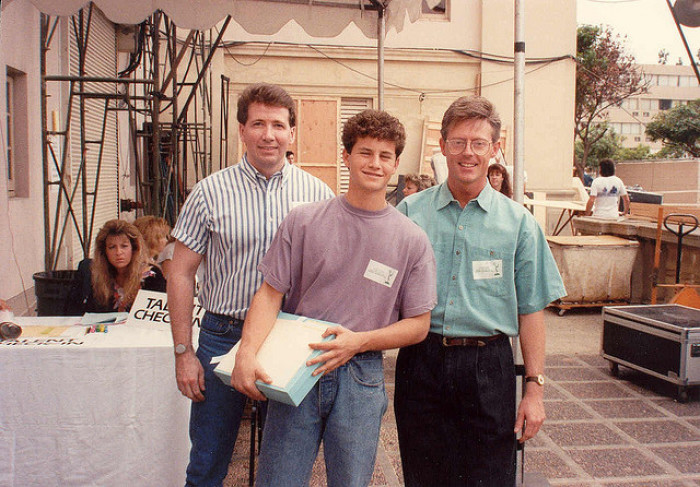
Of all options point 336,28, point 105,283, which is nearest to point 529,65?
point 336,28

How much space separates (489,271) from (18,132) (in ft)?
18.9

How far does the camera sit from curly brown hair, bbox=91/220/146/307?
4.05 meters

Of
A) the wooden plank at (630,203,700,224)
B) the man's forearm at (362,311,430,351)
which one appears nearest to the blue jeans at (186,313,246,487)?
the man's forearm at (362,311,430,351)

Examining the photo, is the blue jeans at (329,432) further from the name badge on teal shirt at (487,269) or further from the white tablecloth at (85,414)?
the white tablecloth at (85,414)

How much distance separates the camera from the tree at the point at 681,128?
113 feet

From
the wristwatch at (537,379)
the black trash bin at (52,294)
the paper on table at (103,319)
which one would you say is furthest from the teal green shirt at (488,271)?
the black trash bin at (52,294)

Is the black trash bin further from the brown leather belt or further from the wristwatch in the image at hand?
the wristwatch

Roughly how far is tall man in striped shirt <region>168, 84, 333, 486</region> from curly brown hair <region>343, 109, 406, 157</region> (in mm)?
458

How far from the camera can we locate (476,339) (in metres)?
2.21

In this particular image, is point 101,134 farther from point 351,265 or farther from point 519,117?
point 351,265

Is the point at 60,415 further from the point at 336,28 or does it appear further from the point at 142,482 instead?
the point at 336,28

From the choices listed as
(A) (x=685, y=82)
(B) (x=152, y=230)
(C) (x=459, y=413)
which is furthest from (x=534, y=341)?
(A) (x=685, y=82)

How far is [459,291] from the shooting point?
2.21 metres

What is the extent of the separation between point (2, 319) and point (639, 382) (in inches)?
191
